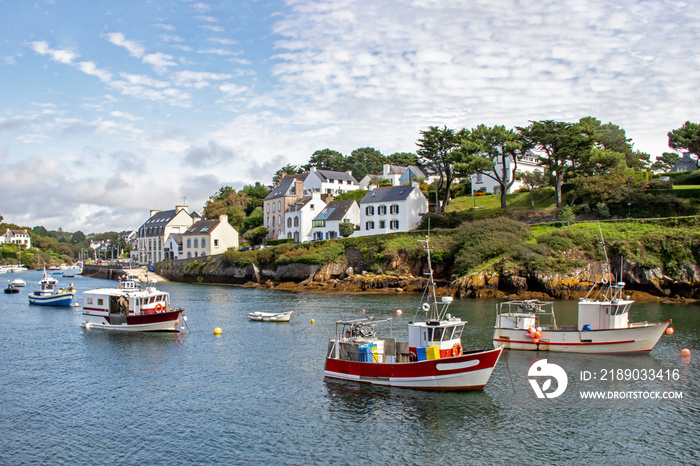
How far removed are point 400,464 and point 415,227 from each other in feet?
236

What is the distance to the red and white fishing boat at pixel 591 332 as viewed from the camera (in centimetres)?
3562

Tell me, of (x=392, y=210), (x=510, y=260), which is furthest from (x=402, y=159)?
(x=510, y=260)

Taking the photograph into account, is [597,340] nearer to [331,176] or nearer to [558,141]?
[558,141]

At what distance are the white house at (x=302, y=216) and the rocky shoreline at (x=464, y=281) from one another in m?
14.2

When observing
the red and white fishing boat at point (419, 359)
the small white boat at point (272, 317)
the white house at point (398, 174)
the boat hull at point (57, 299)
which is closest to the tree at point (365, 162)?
the white house at point (398, 174)

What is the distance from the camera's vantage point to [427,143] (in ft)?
299

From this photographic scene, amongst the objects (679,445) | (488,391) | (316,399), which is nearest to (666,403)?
(679,445)

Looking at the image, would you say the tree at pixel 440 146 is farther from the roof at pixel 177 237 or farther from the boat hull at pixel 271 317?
the roof at pixel 177 237

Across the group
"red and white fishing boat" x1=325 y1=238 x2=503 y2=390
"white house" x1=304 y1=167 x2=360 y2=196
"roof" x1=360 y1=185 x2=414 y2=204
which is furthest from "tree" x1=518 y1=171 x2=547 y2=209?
"red and white fishing boat" x1=325 y1=238 x2=503 y2=390

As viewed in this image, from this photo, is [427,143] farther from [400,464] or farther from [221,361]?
[400,464]

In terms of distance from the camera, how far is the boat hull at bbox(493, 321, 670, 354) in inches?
1393

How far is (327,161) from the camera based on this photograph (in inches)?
6649

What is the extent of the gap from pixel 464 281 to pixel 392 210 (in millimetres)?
25579

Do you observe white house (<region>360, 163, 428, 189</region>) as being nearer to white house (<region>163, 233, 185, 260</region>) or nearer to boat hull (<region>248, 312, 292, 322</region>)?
white house (<region>163, 233, 185, 260</region>)
